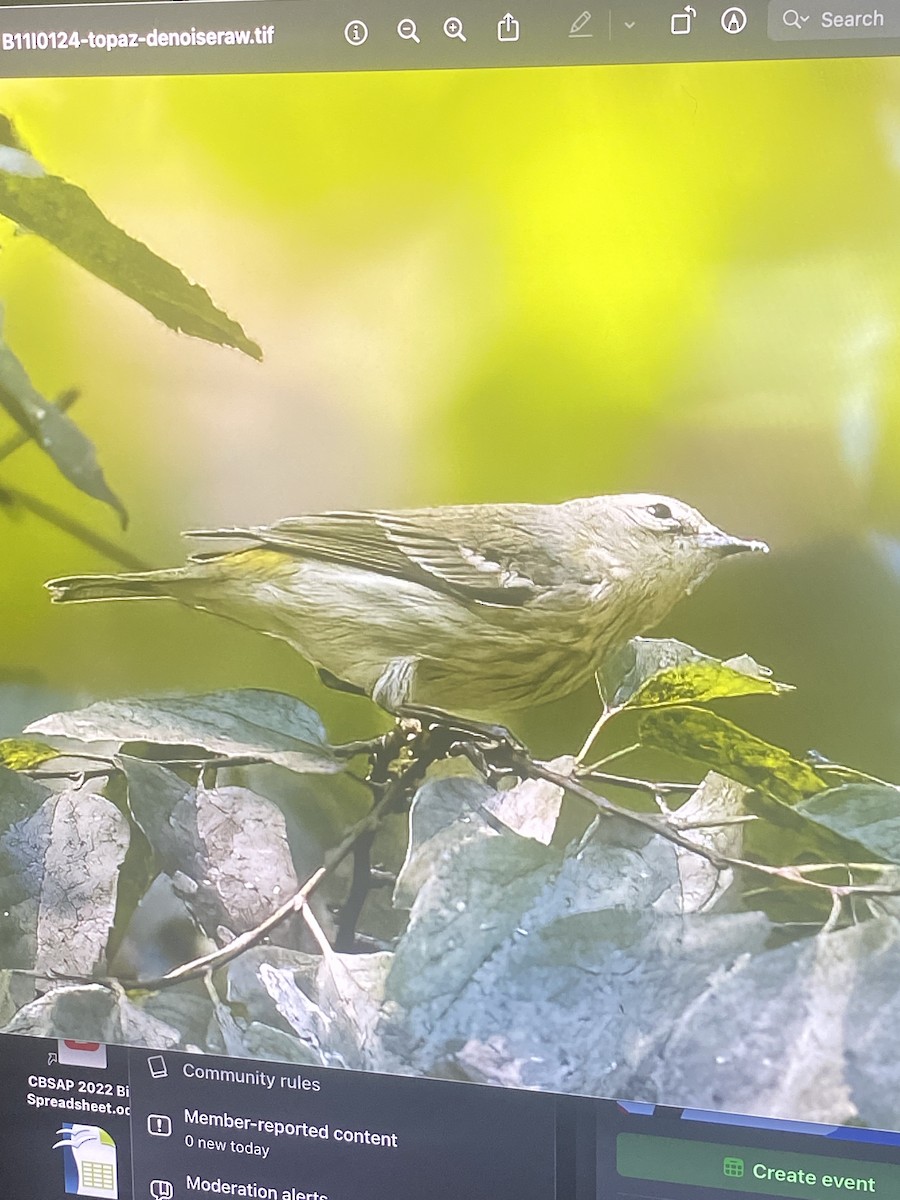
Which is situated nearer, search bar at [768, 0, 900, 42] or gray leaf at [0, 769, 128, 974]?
search bar at [768, 0, 900, 42]

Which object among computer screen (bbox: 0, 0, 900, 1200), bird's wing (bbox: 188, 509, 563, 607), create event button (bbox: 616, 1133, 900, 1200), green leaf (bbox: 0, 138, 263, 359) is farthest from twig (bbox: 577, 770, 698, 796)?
green leaf (bbox: 0, 138, 263, 359)

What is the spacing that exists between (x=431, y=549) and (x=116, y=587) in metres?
0.20

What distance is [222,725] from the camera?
24.8 inches

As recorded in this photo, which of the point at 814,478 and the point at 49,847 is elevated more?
the point at 814,478

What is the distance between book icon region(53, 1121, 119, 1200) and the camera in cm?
68

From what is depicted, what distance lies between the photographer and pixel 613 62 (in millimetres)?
570

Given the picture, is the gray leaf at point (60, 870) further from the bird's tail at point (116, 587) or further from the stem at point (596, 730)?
the stem at point (596, 730)

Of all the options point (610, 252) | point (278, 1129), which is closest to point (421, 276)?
point (610, 252)

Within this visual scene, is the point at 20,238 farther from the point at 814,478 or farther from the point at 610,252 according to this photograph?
the point at 814,478

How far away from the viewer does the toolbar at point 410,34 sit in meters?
0.56

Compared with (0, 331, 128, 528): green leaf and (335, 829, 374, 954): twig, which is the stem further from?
(0, 331, 128, 528): green leaf

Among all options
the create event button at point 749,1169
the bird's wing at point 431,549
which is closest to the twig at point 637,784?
the bird's wing at point 431,549

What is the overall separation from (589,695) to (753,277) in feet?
0.83

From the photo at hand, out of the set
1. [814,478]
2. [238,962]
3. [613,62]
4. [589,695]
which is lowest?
[238,962]
